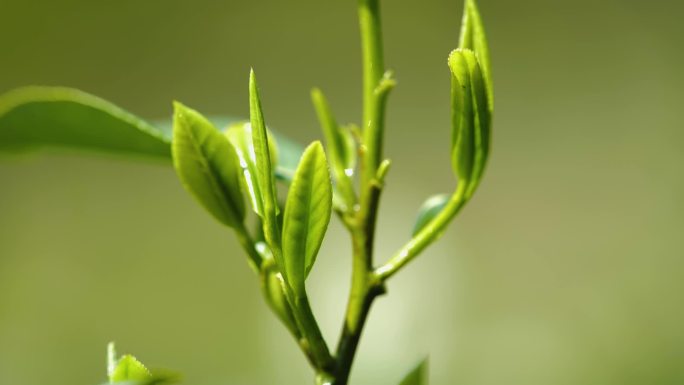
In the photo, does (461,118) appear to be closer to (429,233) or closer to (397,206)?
(429,233)

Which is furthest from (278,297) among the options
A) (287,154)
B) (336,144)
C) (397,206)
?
(397,206)

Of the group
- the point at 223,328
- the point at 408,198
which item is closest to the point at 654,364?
the point at 408,198

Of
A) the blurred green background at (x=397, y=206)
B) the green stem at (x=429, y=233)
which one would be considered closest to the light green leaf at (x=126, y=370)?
the green stem at (x=429, y=233)

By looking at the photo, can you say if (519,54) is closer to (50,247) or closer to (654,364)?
(654,364)

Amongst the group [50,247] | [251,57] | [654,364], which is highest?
[251,57]

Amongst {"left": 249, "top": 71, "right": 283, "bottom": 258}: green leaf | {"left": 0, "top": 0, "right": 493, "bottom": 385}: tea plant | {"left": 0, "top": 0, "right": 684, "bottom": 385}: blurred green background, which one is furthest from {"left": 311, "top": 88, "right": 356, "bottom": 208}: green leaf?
{"left": 0, "top": 0, "right": 684, "bottom": 385}: blurred green background

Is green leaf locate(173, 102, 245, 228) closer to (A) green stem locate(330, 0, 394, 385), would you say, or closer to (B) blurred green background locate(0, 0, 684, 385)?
(A) green stem locate(330, 0, 394, 385)

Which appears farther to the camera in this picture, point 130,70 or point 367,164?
point 130,70
